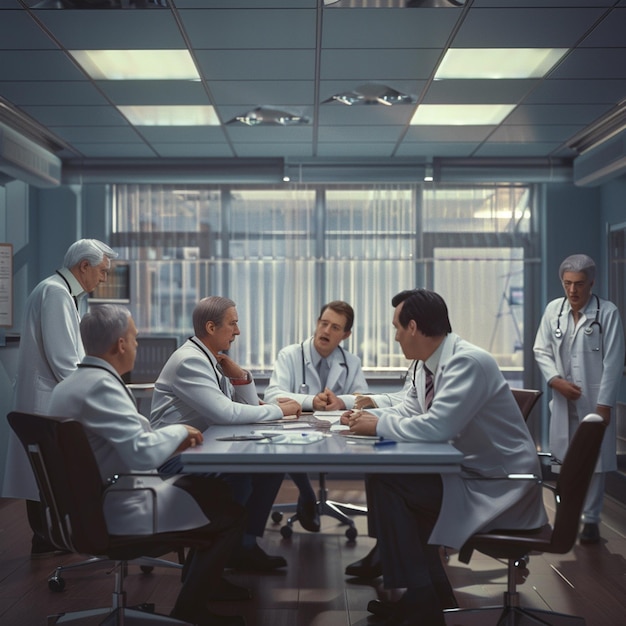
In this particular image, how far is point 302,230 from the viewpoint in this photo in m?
7.30

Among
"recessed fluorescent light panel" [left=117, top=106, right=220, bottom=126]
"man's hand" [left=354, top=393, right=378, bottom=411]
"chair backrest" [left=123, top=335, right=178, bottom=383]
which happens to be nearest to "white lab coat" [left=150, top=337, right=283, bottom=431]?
"man's hand" [left=354, top=393, right=378, bottom=411]

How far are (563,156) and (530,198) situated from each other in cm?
61

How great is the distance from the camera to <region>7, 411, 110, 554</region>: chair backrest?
8.02 ft

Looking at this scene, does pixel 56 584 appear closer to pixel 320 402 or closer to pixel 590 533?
pixel 320 402

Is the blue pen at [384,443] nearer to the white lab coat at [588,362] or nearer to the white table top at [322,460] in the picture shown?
the white table top at [322,460]

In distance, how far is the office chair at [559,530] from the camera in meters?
2.55

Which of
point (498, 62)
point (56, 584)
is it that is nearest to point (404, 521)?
point (56, 584)

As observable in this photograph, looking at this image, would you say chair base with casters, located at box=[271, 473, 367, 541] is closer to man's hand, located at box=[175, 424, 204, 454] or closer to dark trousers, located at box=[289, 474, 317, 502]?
dark trousers, located at box=[289, 474, 317, 502]

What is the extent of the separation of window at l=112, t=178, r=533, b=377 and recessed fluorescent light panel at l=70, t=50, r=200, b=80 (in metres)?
2.62

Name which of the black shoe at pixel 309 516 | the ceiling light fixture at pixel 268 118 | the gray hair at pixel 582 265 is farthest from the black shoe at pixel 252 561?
the ceiling light fixture at pixel 268 118

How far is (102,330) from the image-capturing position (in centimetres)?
273

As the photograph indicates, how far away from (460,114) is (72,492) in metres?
4.12

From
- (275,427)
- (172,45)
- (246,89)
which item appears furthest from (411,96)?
(275,427)

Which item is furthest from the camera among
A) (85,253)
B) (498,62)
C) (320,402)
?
(498,62)
